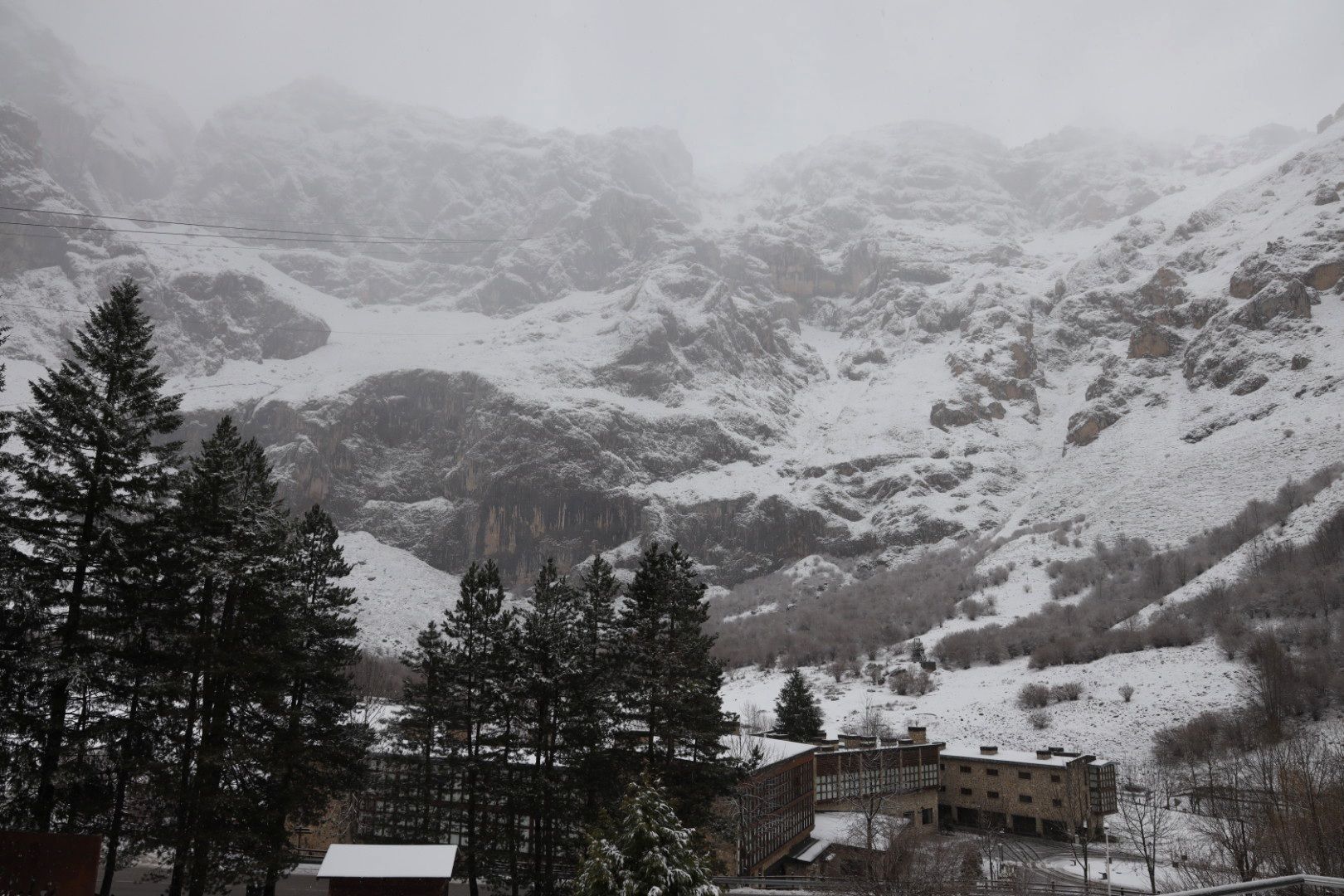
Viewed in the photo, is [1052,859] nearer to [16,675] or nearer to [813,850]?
[813,850]

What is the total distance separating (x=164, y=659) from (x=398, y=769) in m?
17.8

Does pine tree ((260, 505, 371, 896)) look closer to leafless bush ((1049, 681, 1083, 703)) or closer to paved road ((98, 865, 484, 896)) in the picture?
paved road ((98, 865, 484, 896))

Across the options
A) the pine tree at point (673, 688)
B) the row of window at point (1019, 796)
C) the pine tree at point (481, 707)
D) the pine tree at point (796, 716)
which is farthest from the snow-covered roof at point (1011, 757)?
the pine tree at point (481, 707)

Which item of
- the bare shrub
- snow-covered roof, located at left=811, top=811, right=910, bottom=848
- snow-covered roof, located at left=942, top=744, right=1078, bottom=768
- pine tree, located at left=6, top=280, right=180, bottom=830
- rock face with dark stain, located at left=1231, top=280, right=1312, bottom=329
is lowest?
snow-covered roof, located at left=811, top=811, right=910, bottom=848

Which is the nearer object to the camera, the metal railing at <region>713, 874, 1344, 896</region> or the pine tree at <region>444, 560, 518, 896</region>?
the pine tree at <region>444, 560, 518, 896</region>

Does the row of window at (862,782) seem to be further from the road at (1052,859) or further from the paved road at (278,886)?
the paved road at (278,886)

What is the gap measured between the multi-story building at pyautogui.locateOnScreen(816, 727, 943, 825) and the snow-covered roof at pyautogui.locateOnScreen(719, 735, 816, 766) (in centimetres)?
579

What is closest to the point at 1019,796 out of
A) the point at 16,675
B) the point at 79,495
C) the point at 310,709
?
the point at 310,709

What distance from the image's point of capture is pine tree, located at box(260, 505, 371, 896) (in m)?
24.9

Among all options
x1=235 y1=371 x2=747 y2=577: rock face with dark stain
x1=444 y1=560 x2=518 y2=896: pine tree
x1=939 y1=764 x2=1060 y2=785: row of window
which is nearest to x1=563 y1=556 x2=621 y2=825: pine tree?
x1=444 y1=560 x2=518 y2=896: pine tree

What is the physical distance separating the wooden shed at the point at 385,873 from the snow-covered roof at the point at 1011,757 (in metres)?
60.4

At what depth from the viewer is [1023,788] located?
66375mm

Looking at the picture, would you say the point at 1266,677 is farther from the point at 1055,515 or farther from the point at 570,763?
the point at 1055,515

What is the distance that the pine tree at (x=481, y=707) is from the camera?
102 feet
